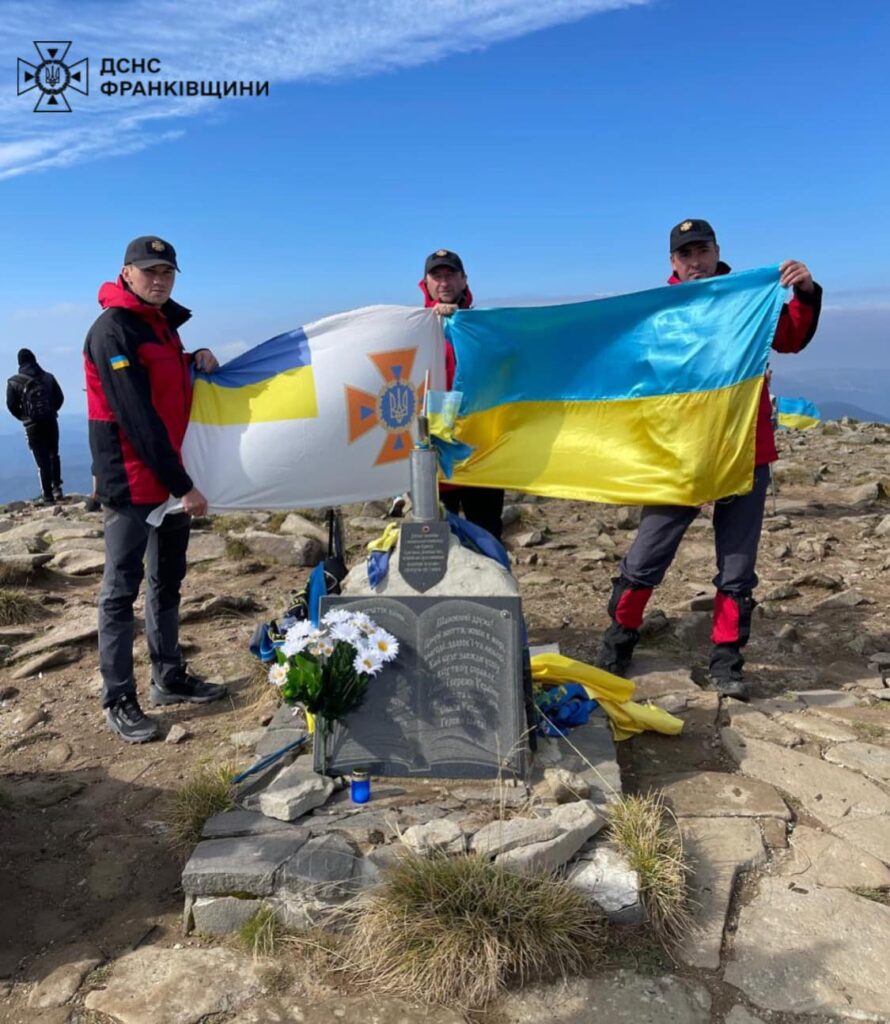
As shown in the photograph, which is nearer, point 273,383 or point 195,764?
A: point 195,764

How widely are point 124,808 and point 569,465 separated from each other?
142 inches

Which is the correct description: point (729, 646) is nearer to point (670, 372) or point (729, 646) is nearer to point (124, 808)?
point (670, 372)

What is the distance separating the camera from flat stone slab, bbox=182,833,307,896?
3.79m

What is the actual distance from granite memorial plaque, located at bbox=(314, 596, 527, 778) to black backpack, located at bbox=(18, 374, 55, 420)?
47.9 feet

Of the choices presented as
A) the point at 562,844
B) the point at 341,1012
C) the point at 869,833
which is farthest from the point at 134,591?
the point at 869,833

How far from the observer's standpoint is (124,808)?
4.90 meters

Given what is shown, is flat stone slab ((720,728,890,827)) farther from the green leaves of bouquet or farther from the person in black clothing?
the person in black clothing

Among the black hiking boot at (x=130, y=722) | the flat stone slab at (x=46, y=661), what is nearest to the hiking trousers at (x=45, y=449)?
the flat stone slab at (x=46, y=661)

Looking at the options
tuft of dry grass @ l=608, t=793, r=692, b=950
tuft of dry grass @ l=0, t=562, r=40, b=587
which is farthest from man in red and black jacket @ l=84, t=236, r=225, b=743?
tuft of dry grass @ l=0, t=562, r=40, b=587

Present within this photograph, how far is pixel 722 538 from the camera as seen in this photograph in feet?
18.9

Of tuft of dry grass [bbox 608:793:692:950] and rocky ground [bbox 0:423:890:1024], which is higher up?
tuft of dry grass [bbox 608:793:692:950]

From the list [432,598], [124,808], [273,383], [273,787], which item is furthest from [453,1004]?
[273,383]

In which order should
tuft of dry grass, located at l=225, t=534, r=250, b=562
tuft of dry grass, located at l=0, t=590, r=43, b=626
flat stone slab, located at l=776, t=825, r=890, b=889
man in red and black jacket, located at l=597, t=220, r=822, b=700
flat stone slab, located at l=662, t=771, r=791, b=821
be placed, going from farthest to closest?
tuft of dry grass, located at l=225, t=534, r=250, b=562
tuft of dry grass, located at l=0, t=590, r=43, b=626
man in red and black jacket, located at l=597, t=220, r=822, b=700
flat stone slab, located at l=662, t=771, r=791, b=821
flat stone slab, located at l=776, t=825, r=890, b=889

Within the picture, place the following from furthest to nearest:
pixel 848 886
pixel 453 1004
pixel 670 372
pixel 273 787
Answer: pixel 670 372, pixel 273 787, pixel 848 886, pixel 453 1004
